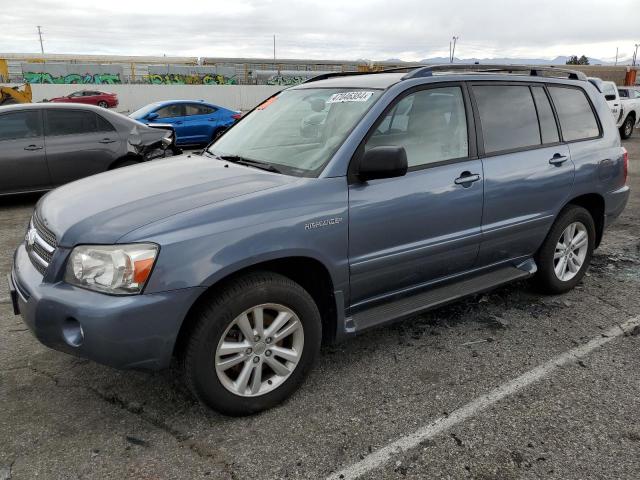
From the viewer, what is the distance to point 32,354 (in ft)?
11.1

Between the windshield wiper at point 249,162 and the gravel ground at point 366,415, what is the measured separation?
4.01ft

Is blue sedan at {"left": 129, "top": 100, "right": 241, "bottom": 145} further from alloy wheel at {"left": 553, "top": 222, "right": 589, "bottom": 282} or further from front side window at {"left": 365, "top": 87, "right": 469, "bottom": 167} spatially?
front side window at {"left": 365, "top": 87, "right": 469, "bottom": 167}

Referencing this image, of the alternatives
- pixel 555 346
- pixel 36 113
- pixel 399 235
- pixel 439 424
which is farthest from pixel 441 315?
pixel 36 113

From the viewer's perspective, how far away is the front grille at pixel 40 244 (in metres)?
2.66

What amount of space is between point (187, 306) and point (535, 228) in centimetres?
266

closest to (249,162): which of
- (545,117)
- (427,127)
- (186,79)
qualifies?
(427,127)

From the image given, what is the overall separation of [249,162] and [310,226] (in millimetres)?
797

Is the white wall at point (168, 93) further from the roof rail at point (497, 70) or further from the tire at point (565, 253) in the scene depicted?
the tire at point (565, 253)

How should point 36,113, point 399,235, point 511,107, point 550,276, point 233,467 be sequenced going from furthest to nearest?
point 36,113 < point 550,276 < point 511,107 < point 399,235 < point 233,467

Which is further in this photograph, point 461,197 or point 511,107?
point 511,107

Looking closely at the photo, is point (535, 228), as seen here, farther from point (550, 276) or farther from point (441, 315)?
point (441, 315)

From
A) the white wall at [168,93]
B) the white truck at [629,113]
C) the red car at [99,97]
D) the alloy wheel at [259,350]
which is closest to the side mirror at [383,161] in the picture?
the alloy wheel at [259,350]

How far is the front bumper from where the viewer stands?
92.6 inches

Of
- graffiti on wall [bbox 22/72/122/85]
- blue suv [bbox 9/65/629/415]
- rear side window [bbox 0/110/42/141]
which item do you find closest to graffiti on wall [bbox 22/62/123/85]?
graffiti on wall [bbox 22/72/122/85]
